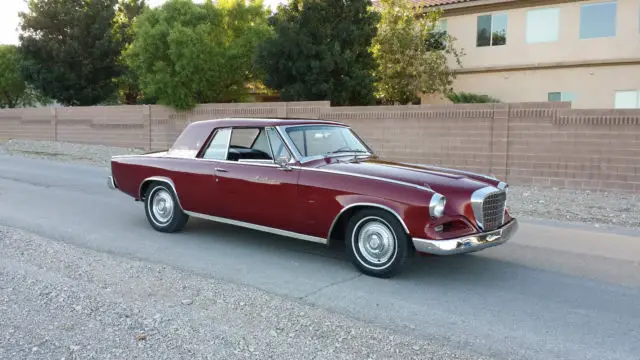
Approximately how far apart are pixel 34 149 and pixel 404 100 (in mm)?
14468

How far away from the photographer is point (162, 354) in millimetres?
3799

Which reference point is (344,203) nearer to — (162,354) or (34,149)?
(162,354)

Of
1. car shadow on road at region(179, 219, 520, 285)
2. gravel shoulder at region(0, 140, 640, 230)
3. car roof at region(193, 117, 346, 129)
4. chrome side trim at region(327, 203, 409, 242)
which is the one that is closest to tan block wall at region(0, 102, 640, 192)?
gravel shoulder at region(0, 140, 640, 230)

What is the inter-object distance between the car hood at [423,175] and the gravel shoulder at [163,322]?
1.63 meters

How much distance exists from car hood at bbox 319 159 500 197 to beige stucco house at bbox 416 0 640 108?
1605cm

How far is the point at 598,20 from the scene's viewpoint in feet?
65.8

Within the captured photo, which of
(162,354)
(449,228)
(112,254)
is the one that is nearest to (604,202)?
(449,228)

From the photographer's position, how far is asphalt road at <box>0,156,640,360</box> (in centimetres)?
433

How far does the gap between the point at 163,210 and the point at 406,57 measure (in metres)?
14.3

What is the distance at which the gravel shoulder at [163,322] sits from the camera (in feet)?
12.7

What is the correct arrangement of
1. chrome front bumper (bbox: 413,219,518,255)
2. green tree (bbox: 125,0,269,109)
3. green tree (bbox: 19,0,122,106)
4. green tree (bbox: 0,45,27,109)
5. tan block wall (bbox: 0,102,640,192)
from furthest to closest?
green tree (bbox: 0,45,27,109)
green tree (bbox: 19,0,122,106)
green tree (bbox: 125,0,269,109)
tan block wall (bbox: 0,102,640,192)
chrome front bumper (bbox: 413,219,518,255)

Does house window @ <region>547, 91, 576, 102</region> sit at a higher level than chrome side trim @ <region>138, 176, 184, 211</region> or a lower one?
higher

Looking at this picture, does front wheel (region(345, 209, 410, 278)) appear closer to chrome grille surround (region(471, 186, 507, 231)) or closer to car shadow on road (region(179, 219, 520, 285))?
car shadow on road (region(179, 219, 520, 285))

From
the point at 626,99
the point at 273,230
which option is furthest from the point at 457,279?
the point at 626,99
